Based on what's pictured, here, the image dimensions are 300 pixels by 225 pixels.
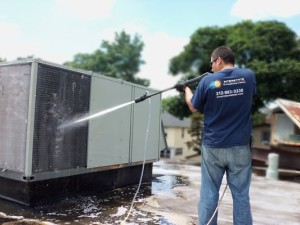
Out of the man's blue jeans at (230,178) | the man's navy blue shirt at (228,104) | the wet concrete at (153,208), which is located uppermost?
the man's navy blue shirt at (228,104)

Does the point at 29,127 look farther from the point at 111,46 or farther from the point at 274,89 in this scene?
the point at 111,46

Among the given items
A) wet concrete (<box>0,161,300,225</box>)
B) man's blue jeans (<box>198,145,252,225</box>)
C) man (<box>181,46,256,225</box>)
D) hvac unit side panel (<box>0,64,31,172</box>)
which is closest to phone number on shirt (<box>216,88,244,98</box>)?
man (<box>181,46,256,225</box>)

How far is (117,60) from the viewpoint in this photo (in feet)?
136

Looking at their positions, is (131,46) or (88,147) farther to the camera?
(131,46)

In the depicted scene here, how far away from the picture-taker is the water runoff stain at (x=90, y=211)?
173 inches

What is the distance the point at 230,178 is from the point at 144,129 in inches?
160

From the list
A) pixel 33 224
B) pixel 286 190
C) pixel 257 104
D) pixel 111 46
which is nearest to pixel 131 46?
pixel 111 46

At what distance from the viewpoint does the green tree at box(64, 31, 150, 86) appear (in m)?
39.9

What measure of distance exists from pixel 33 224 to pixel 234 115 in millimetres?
2775

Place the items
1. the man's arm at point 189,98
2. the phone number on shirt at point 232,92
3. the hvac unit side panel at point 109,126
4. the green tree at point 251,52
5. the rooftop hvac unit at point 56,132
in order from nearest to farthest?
the phone number on shirt at point 232,92
the man's arm at point 189,98
the rooftop hvac unit at point 56,132
the hvac unit side panel at point 109,126
the green tree at point 251,52

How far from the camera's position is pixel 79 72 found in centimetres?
519

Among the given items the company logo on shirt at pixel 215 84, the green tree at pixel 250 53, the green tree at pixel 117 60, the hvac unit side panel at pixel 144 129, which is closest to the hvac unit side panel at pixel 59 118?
the hvac unit side panel at pixel 144 129

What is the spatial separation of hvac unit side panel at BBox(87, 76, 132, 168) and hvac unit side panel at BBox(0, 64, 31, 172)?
4.04 feet

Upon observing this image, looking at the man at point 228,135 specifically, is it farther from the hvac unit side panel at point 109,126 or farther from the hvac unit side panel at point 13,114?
the hvac unit side panel at point 109,126
